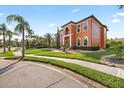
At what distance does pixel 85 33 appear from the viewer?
2738 cm

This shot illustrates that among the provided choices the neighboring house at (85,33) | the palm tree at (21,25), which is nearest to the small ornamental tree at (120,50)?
the palm tree at (21,25)

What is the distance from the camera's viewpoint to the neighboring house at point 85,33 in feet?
86.4

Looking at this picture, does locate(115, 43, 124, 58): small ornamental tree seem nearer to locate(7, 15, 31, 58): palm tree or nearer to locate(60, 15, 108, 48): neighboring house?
locate(7, 15, 31, 58): palm tree

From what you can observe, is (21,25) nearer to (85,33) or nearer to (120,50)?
(120,50)

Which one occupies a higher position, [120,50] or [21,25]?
[21,25]

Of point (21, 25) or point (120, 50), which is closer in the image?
point (120, 50)

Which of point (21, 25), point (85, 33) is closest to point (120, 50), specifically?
point (21, 25)

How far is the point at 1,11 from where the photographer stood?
1284 cm

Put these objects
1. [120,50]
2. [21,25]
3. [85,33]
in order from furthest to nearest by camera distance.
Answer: [85,33] < [21,25] < [120,50]

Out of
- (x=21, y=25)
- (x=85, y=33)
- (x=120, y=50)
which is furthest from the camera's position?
(x=85, y=33)

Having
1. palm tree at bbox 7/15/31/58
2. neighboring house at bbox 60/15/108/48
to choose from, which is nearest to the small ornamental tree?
palm tree at bbox 7/15/31/58

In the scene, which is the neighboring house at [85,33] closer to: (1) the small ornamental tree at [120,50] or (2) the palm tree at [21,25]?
(1) the small ornamental tree at [120,50]
